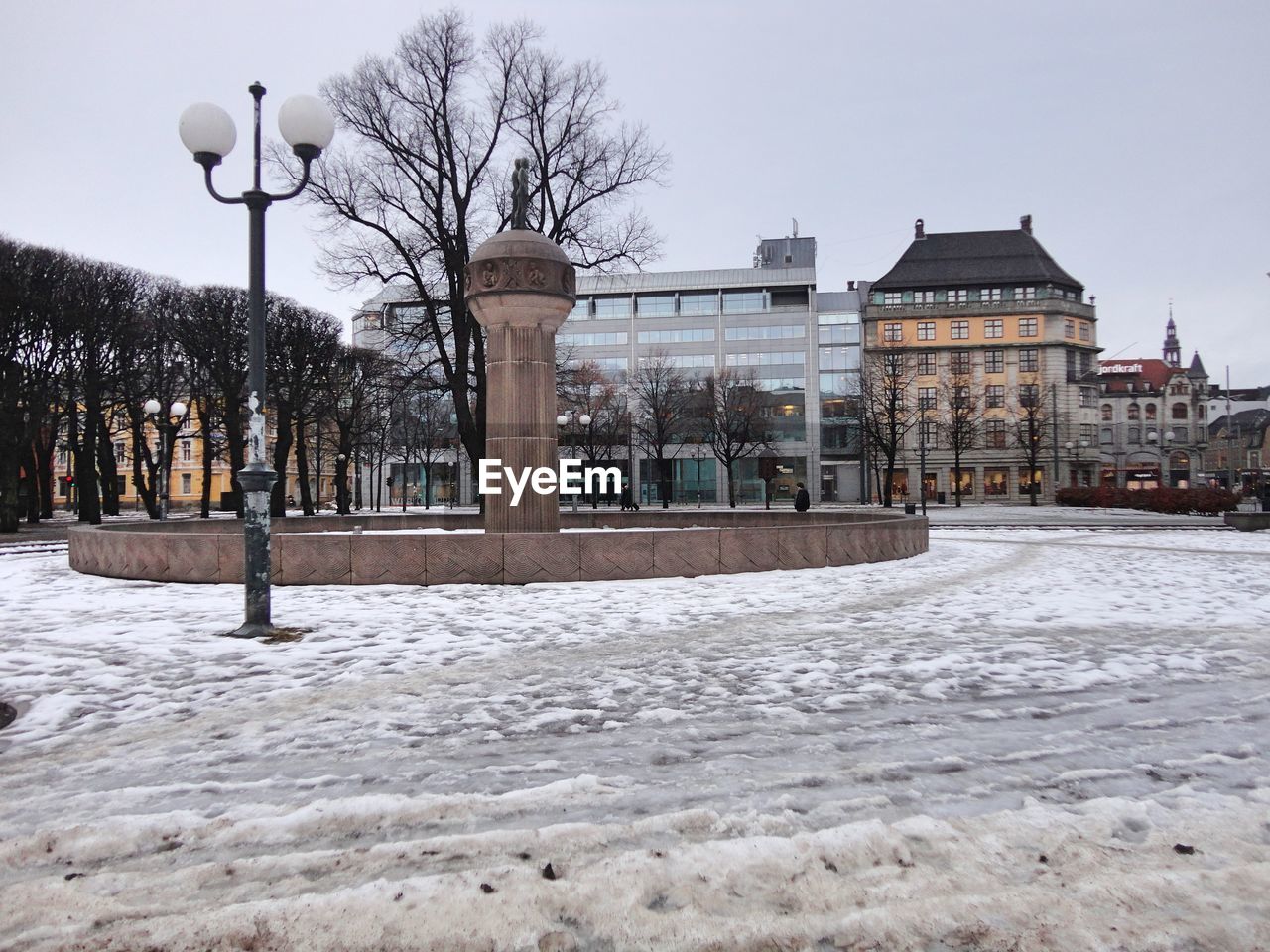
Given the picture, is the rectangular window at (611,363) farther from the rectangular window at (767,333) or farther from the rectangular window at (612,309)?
the rectangular window at (767,333)

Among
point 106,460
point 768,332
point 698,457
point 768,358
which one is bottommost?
point 106,460

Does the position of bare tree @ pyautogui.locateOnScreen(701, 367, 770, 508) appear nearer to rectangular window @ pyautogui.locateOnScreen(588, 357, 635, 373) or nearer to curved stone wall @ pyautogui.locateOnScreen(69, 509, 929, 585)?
rectangular window @ pyautogui.locateOnScreen(588, 357, 635, 373)

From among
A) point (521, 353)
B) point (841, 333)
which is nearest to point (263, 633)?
point (521, 353)

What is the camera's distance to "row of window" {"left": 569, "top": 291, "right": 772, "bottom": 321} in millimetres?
76188

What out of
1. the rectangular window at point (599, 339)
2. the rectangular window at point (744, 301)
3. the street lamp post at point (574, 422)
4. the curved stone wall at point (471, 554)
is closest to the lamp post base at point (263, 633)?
the curved stone wall at point (471, 554)

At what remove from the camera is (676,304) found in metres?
76.6

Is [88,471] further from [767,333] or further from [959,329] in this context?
[959,329]

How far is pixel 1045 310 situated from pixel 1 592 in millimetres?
84119

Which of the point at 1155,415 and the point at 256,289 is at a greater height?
the point at 1155,415

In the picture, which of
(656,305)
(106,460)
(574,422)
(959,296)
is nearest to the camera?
(106,460)

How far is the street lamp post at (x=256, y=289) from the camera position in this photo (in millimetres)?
8164

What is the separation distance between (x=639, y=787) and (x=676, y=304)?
2953 inches

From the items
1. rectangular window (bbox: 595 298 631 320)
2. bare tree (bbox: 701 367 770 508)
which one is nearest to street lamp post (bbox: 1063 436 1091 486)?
bare tree (bbox: 701 367 770 508)

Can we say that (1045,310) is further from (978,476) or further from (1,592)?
(1,592)
